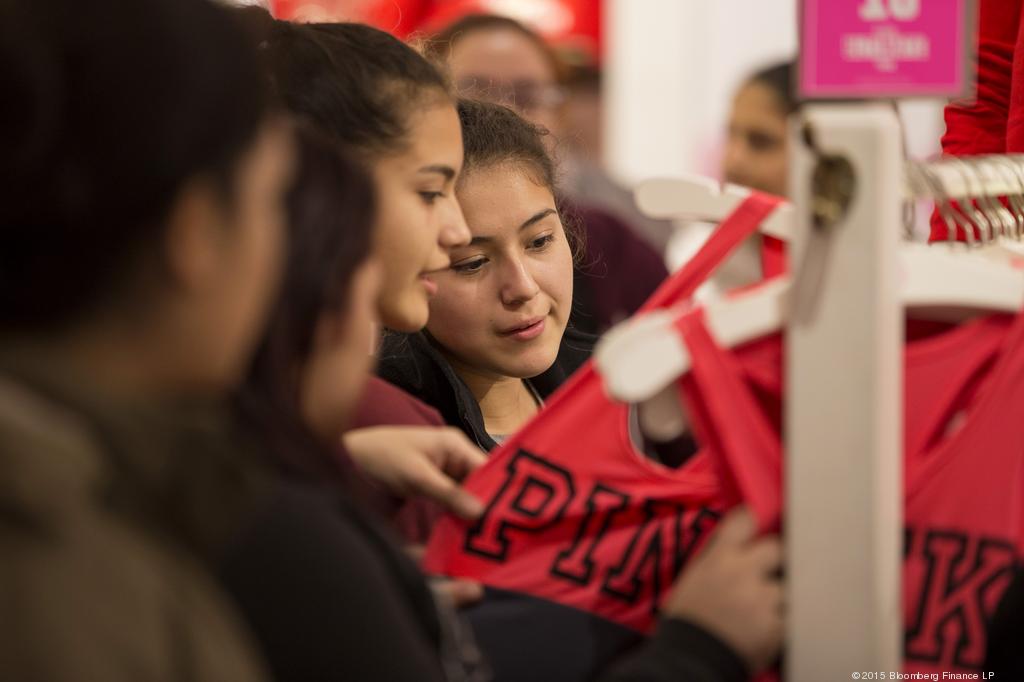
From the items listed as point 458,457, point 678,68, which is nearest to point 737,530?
point 458,457

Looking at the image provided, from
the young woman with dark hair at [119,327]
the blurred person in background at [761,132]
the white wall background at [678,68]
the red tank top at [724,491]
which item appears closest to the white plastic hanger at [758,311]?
the red tank top at [724,491]

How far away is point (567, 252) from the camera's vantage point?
1.80m

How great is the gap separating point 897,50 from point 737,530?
14.6 inches

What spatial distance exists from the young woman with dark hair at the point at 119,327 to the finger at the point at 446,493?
0.31m

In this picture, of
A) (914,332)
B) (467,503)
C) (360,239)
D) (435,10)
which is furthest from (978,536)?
(435,10)

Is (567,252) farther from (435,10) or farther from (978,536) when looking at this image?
(435,10)

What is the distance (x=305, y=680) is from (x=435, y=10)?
5.34 meters

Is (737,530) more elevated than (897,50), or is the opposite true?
(897,50)

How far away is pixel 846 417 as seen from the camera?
0.97 metres

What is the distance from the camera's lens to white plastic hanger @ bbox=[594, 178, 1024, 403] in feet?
3.14

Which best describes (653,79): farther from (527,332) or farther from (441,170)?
(441,170)

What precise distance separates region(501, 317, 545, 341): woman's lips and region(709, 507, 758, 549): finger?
717 millimetres

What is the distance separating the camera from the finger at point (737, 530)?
1.03 m

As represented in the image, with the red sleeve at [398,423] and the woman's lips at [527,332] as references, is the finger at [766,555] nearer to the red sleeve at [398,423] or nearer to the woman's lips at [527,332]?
the red sleeve at [398,423]
